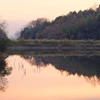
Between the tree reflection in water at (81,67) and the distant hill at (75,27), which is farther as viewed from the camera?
the distant hill at (75,27)

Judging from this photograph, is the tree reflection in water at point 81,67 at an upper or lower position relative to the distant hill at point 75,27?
lower

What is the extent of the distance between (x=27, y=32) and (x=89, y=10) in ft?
65.1

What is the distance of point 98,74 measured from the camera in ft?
62.9

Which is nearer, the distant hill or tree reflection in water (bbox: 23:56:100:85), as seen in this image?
tree reflection in water (bbox: 23:56:100:85)

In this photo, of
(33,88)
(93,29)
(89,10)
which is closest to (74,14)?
(89,10)

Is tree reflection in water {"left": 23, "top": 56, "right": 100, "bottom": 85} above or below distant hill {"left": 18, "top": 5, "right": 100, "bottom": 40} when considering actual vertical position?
below

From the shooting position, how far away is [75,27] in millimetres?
69938

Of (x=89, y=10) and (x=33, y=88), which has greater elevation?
(x=89, y=10)

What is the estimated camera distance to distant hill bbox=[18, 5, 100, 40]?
67.6 meters

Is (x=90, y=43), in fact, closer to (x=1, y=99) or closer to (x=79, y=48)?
(x=79, y=48)

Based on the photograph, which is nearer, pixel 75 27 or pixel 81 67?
pixel 81 67

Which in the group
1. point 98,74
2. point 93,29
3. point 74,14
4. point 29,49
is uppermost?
point 74,14

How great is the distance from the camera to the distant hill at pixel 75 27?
2660 inches

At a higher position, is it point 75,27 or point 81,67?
point 75,27
